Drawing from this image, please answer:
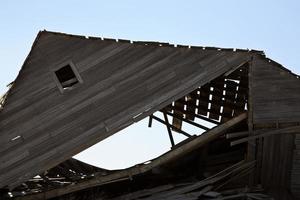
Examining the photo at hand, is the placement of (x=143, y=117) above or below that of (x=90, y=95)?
below

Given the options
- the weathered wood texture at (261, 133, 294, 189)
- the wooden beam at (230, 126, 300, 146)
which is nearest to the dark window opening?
the wooden beam at (230, 126, 300, 146)

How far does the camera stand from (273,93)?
1722 cm

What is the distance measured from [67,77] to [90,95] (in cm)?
194

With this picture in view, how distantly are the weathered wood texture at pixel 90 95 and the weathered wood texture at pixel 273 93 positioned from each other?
0.84m

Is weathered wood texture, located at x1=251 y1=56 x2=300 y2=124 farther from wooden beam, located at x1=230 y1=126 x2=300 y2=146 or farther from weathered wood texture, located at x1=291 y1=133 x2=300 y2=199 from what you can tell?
weathered wood texture, located at x1=291 y1=133 x2=300 y2=199

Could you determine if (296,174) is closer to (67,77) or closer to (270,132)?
A: (270,132)

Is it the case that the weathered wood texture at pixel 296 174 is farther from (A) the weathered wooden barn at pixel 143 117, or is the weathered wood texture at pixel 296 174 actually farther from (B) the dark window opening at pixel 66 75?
(B) the dark window opening at pixel 66 75

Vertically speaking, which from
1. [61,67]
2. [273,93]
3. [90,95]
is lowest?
[273,93]

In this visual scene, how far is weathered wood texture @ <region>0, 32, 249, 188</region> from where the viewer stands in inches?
694

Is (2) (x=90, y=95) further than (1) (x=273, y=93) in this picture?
Yes

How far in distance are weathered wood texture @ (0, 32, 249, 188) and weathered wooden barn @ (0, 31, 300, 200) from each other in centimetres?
4

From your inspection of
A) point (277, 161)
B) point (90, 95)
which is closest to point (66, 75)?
point (90, 95)

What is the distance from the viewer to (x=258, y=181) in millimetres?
17312

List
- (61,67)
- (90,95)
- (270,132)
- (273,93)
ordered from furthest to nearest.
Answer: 1. (61,67)
2. (90,95)
3. (273,93)
4. (270,132)
